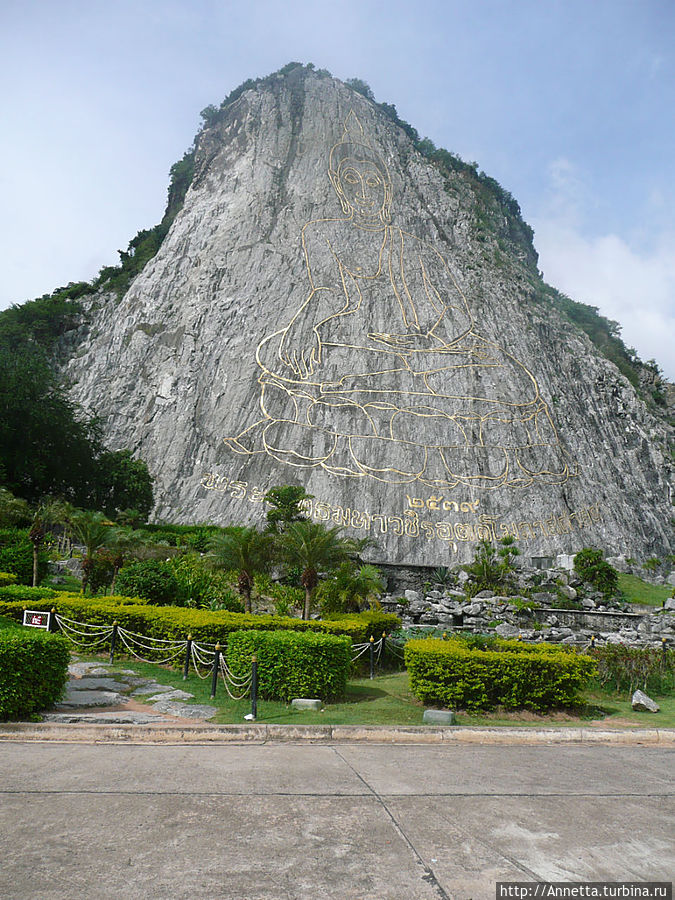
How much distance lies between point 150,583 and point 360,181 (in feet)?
124

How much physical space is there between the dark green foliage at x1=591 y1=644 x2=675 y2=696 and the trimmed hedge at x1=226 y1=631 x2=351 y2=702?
536cm

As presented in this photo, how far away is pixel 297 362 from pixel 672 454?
27.3 metres

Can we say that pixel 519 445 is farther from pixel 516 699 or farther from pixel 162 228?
pixel 162 228

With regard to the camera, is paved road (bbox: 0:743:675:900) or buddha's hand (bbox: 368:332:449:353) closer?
paved road (bbox: 0:743:675:900)

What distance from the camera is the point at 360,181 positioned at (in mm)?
43906

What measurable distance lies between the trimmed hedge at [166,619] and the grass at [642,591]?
17096mm

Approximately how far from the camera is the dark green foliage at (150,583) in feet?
46.8

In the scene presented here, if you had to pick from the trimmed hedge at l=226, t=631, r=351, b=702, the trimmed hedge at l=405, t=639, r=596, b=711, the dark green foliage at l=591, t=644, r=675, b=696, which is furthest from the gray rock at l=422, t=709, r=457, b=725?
the dark green foliage at l=591, t=644, r=675, b=696

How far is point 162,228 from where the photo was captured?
5331cm

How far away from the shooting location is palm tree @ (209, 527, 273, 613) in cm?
1588

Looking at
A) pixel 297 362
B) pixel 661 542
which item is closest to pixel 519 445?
pixel 661 542

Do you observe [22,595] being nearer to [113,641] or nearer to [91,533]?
[113,641]

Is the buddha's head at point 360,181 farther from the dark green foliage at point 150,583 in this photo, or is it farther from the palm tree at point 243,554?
the dark green foliage at point 150,583

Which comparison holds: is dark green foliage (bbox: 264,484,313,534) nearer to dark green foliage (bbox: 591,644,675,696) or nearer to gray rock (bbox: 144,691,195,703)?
dark green foliage (bbox: 591,644,675,696)
